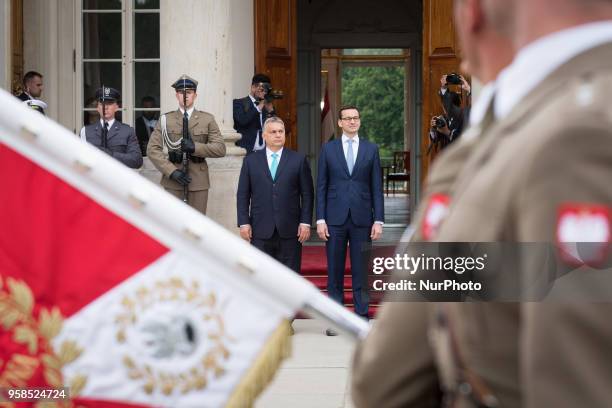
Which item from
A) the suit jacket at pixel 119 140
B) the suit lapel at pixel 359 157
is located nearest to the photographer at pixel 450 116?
the suit lapel at pixel 359 157

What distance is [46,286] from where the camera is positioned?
8.54 ft

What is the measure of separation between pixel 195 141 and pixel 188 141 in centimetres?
19

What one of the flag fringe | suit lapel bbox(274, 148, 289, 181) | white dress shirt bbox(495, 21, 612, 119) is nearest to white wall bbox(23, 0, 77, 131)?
suit lapel bbox(274, 148, 289, 181)

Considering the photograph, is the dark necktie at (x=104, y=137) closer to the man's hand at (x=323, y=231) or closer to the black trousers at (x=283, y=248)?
the black trousers at (x=283, y=248)

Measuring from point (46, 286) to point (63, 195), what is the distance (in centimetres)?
21

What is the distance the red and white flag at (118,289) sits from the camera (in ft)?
7.96

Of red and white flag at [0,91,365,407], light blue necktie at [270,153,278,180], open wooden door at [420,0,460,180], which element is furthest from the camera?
open wooden door at [420,0,460,180]

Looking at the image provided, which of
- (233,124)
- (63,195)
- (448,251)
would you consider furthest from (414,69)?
(448,251)

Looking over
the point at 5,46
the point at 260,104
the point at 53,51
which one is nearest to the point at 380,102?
the point at 53,51

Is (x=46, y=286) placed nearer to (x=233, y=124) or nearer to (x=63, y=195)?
(x=63, y=195)

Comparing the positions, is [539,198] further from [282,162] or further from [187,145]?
[187,145]

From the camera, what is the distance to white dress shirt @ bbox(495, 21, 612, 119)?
1083 mm

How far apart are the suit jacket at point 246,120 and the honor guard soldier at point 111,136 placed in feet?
6.03

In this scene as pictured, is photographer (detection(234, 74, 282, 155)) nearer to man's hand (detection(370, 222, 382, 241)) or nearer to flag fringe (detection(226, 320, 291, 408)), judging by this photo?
man's hand (detection(370, 222, 382, 241))
